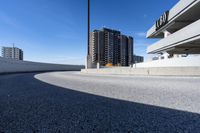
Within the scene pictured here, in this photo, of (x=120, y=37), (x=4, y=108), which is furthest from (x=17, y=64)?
(x=120, y=37)

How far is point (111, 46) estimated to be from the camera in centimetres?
8625

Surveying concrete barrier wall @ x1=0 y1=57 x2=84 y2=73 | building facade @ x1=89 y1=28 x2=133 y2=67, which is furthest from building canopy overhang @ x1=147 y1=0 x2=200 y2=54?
building facade @ x1=89 y1=28 x2=133 y2=67

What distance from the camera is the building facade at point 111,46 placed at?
7950cm

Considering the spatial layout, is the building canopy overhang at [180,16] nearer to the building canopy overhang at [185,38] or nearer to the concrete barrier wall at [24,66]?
the building canopy overhang at [185,38]

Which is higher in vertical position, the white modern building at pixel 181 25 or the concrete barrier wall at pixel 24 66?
the white modern building at pixel 181 25

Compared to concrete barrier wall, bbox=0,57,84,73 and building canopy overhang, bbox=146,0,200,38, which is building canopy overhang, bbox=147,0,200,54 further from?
concrete barrier wall, bbox=0,57,84,73

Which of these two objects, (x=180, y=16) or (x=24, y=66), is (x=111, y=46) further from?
(x=180, y=16)

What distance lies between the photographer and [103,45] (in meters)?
84.0

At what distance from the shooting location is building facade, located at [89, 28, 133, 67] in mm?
79500

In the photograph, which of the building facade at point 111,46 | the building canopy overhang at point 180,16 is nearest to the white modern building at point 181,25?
the building canopy overhang at point 180,16

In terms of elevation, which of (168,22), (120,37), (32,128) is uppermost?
(120,37)

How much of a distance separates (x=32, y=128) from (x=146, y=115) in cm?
226

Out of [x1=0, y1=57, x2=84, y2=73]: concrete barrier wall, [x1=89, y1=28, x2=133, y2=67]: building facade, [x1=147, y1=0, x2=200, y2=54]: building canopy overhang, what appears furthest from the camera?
[x1=89, y1=28, x2=133, y2=67]: building facade

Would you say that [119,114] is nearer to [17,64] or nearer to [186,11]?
[186,11]
